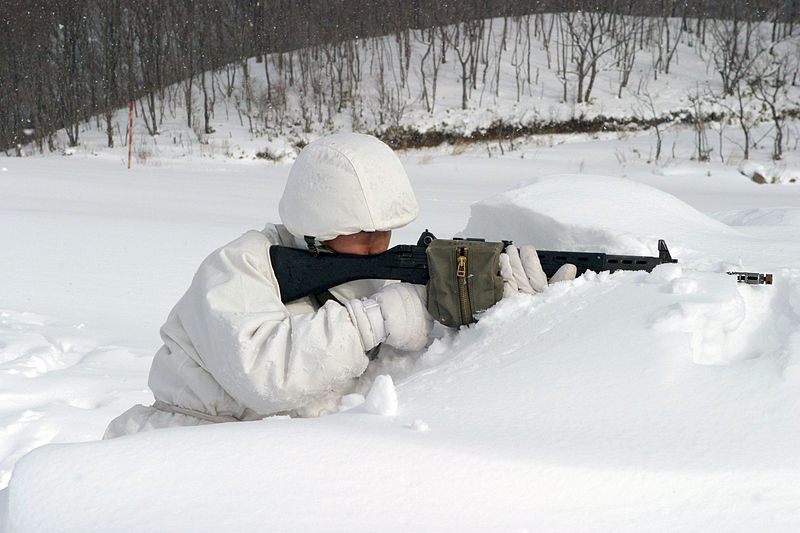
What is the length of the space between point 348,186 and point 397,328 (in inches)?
13.6

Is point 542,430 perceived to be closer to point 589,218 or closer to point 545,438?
point 545,438

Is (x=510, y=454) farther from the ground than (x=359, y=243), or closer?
closer

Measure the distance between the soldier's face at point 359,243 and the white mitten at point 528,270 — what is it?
30 cm

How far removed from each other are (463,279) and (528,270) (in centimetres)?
21

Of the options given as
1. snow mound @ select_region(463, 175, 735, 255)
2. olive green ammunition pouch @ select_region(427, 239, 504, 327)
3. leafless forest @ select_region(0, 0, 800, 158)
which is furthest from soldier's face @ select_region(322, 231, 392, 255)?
leafless forest @ select_region(0, 0, 800, 158)

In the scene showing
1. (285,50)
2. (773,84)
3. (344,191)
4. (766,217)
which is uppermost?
(285,50)

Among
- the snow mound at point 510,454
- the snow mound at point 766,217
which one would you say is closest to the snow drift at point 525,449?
the snow mound at point 510,454

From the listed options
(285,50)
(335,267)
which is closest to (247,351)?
(335,267)

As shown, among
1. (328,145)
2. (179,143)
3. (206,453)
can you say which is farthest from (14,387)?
(179,143)

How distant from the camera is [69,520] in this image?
0.89 metres

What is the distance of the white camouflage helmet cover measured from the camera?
5.14ft

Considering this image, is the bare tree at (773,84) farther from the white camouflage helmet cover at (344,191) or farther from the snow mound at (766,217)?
the white camouflage helmet cover at (344,191)

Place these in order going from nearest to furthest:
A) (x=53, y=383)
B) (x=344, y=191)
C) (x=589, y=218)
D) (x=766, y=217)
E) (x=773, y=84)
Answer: (x=344, y=191), (x=589, y=218), (x=53, y=383), (x=766, y=217), (x=773, y=84)

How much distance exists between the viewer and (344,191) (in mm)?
1562
